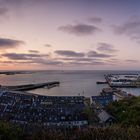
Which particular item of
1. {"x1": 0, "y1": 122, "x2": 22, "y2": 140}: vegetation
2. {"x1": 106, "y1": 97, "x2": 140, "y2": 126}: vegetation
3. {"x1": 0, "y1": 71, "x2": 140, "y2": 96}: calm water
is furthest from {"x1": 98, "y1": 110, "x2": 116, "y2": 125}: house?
{"x1": 0, "y1": 71, "x2": 140, "y2": 96}: calm water

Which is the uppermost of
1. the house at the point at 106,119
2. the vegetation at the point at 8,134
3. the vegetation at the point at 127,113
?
the vegetation at the point at 8,134

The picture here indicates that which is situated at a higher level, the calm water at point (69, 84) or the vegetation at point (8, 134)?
the vegetation at point (8, 134)

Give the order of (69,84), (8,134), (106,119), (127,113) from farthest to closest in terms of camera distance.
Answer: (69,84) < (106,119) < (127,113) < (8,134)

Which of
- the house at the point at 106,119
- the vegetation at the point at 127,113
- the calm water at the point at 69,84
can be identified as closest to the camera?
the vegetation at the point at 127,113

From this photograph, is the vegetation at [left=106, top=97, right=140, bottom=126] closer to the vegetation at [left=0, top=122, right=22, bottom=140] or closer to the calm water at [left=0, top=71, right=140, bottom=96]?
the vegetation at [left=0, top=122, right=22, bottom=140]

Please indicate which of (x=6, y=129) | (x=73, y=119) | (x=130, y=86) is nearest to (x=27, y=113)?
(x=73, y=119)

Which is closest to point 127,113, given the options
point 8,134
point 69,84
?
point 8,134

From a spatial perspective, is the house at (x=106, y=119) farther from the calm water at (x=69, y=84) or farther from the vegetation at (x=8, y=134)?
the calm water at (x=69, y=84)

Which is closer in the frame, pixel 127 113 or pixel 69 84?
pixel 127 113

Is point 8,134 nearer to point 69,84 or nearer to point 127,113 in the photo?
point 127,113

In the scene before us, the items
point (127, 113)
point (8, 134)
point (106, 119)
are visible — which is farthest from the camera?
Answer: point (106, 119)

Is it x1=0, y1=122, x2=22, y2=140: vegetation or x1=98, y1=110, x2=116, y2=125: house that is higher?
x1=0, y1=122, x2=22, y2=140: vegetation

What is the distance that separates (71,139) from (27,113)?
35.7 ft

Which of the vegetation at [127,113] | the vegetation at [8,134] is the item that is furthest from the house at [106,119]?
the vegetation at [8,134]
